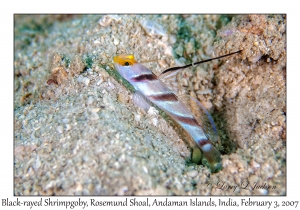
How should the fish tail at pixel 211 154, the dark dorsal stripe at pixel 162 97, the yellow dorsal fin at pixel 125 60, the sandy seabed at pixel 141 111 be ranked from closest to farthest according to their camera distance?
the sandy seabed at pixel 141 111, the fish tail at pixel 211 154, the yellow dorsal fin at pixel 125 60, the dark dorsal stripe at pixel 162 97

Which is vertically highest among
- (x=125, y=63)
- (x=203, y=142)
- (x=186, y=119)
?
(x=125, y=63)

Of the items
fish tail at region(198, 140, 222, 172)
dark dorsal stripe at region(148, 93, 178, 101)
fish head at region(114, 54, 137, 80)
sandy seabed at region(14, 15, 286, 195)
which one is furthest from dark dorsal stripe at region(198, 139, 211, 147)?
fish head at region(114, 54, 137, 80)

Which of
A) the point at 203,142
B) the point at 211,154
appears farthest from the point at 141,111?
the point at 211,154

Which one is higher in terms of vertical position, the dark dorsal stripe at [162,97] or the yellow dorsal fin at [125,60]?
the yellow dorsal fin at [125,60]

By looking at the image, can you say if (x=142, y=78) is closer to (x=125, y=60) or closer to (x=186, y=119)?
(x=125, y=60)

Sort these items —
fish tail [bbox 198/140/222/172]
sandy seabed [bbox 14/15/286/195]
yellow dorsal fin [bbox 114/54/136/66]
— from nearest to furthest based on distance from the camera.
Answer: sandy seabed [bbox 14/15/286/195]
fish tail [bbox 198/140/222/172]
yellow dorsal fin [bbox 114/54/136/66]

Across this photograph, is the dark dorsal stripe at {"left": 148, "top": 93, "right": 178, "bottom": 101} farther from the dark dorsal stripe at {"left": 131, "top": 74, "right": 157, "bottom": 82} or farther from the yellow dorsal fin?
the yellow dorsal fin

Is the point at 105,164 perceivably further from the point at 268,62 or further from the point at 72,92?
the point at 268,62

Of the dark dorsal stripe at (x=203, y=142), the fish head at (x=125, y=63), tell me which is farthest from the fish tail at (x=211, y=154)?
the fish head at (x=125, y=63)

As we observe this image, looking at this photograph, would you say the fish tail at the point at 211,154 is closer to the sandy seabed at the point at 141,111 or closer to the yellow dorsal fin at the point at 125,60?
the sandy seabed at the point at 141,111

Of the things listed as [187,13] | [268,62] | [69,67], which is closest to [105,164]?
[69,67]

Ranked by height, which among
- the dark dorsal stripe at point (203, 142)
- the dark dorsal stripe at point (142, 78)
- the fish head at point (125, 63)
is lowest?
the dark dorsal stripe at point (203, 142)
